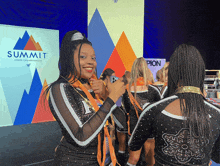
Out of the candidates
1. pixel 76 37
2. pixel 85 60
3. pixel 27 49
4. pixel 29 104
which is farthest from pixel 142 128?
pixel 27 49

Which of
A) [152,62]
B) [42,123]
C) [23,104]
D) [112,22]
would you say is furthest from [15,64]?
[152,62]

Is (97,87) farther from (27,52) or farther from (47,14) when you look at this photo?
(47,14)

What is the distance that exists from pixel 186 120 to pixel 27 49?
4.56 meters

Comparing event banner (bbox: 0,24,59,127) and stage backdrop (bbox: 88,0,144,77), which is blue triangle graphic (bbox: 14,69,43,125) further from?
stage backdrop (bbox: 88,0,144,77)

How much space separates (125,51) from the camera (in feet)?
19.8

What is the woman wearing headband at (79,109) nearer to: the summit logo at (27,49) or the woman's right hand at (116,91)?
the woman's right hand at (116,91)

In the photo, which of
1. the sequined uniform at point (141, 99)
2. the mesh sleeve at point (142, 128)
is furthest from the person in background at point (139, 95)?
the mesh sleeve at point (142, 128)

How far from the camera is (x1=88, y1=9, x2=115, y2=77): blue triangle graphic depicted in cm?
560

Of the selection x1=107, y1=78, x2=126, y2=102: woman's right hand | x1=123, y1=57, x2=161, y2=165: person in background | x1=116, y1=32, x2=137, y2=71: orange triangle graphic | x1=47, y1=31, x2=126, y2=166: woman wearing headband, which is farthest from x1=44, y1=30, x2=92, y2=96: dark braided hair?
x1=116, y1=32, x2=137, y2=71: orange triangle graphic

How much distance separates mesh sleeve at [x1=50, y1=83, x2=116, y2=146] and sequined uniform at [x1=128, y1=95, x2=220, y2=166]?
0.29 m

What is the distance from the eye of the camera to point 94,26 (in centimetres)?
561

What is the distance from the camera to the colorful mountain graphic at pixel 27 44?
454 centimetres

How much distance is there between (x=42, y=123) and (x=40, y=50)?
1.92 metres

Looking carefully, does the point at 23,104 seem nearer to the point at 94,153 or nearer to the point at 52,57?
the point at 52,57
